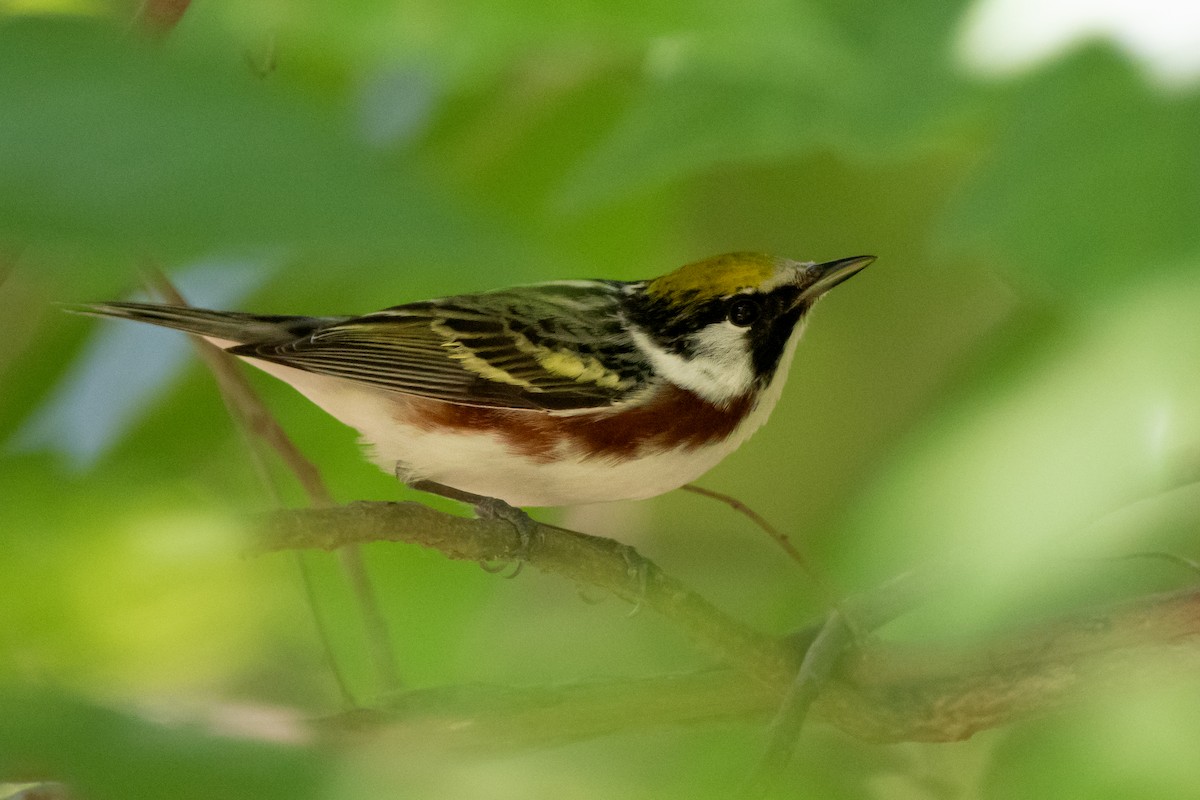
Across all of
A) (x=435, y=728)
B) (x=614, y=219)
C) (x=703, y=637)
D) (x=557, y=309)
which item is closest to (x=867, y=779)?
(x=703, y=637)

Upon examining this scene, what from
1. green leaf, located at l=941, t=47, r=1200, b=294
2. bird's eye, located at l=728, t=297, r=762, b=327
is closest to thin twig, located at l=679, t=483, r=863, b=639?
bird's eye, located at l=728, t=297, r=762, b=327

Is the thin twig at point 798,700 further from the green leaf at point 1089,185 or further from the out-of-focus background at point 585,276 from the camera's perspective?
the green leaf at point 1089,185

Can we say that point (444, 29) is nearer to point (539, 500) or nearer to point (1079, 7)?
point (1079, 7)

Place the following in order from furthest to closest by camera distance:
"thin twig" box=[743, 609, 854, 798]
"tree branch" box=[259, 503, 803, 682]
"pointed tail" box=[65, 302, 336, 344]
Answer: "pointed tail" box=[65, 302, 336, 344]
"tree branch" box=[259, 503, 803, 682]
"thin twig" box=[743, 609, 854, 798]

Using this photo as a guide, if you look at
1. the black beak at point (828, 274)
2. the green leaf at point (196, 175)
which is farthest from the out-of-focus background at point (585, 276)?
the black beak at point (828, 274)

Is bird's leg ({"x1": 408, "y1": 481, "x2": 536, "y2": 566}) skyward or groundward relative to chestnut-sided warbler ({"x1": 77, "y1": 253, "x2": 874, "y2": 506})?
groundward

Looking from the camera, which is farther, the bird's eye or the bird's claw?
the bird's eye

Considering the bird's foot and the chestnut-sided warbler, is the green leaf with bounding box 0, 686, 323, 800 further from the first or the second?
the chestnut-sided warbler
